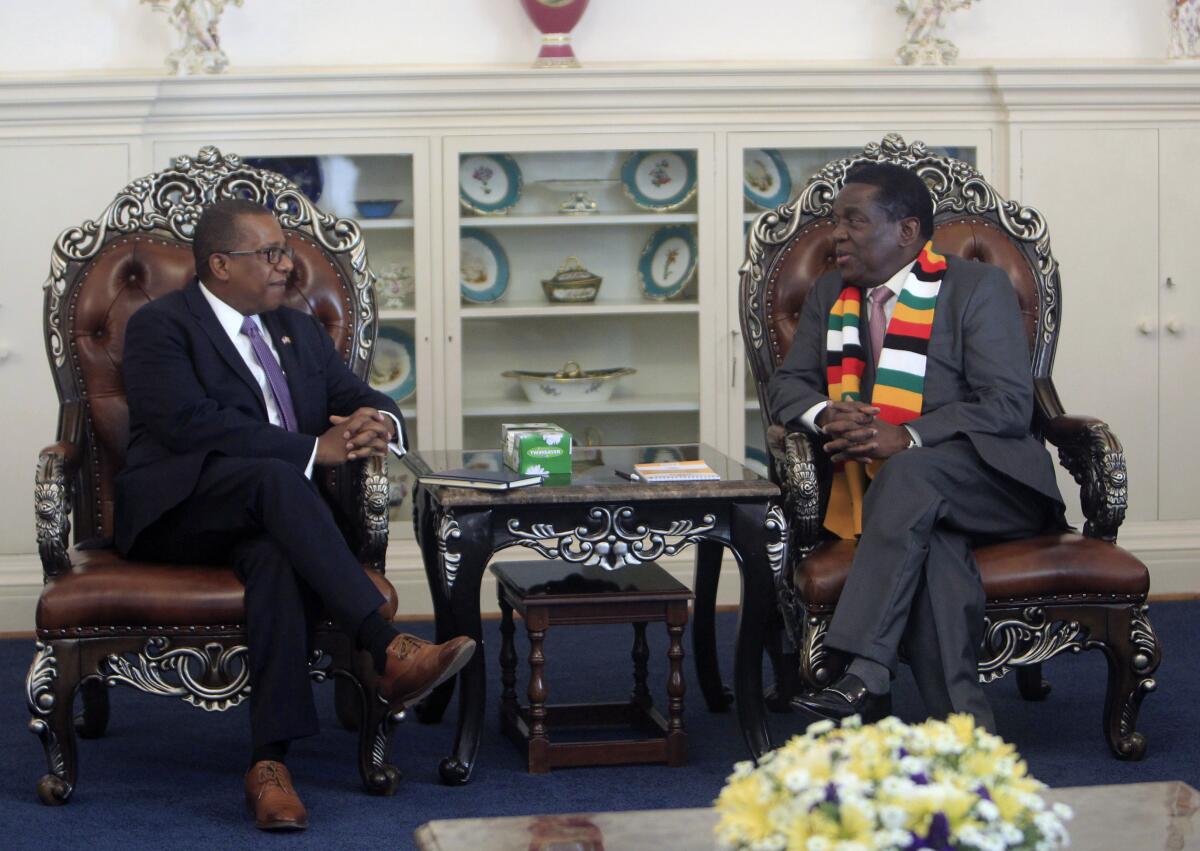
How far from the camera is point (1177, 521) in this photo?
15.6 ft

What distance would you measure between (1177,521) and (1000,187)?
1.12m

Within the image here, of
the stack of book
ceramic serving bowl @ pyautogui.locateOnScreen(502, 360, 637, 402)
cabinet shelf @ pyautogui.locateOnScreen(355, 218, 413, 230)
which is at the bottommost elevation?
the stack of book

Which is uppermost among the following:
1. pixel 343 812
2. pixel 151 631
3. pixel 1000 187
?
pixel 1000 187

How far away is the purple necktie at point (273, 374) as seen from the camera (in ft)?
10.7

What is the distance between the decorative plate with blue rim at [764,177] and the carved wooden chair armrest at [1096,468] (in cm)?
143

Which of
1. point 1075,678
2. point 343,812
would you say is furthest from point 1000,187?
point 343,812

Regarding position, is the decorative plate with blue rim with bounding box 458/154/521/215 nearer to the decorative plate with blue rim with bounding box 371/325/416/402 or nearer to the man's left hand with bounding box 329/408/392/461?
the decorative plate with blue rim with bounding box 371/325/416/402

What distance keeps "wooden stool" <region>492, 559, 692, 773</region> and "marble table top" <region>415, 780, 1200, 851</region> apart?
1117mm

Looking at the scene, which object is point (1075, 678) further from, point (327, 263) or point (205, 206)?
point (205, 206)

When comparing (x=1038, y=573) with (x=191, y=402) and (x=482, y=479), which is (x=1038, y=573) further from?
(x=191, y=402)

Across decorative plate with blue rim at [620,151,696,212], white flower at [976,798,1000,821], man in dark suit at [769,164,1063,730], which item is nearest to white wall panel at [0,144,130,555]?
decorative plate with blue rim at [620,151,696,212]

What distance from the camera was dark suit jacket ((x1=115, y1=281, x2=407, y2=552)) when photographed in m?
3.09

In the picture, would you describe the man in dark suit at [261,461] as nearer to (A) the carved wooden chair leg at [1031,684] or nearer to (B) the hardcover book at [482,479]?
(B) the hardcover book at [482,479]

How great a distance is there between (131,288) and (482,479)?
0.97m
